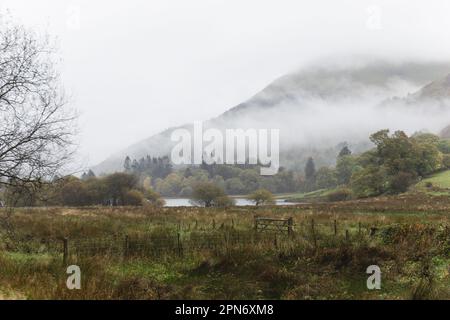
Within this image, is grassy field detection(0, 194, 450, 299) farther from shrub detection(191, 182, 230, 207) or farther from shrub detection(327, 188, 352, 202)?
shrub detection(327, 188, 352, 202)

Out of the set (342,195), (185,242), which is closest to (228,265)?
(185,242)

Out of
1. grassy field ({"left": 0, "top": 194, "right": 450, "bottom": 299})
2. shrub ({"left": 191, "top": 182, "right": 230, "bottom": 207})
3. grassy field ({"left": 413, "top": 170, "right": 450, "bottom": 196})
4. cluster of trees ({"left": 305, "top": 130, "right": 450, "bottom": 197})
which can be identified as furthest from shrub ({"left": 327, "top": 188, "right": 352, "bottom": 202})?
grassy field ({"left": 0, "top": 194, "right": 450, "bottom": 299})

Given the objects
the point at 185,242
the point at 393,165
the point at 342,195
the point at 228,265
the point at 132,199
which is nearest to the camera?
the point at 228,265

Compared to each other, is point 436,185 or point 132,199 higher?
point 436,185

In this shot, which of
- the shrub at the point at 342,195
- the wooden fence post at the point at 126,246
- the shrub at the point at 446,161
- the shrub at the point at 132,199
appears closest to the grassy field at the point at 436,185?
the shrub at the point at 446,161

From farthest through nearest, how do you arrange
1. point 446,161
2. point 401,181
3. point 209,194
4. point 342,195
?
point 446,161 → point 342,195 → point 209,194 → point 401,181

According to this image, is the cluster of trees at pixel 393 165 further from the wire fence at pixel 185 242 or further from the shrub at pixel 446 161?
the wire fence at pixel 185 242

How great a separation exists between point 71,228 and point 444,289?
1741 centimetres

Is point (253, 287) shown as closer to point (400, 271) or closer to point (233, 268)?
point (233, 268)

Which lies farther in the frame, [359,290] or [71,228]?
[71,228]

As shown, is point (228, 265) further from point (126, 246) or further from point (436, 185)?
point (436, 185)

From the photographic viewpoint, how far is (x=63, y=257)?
47.0 feet
